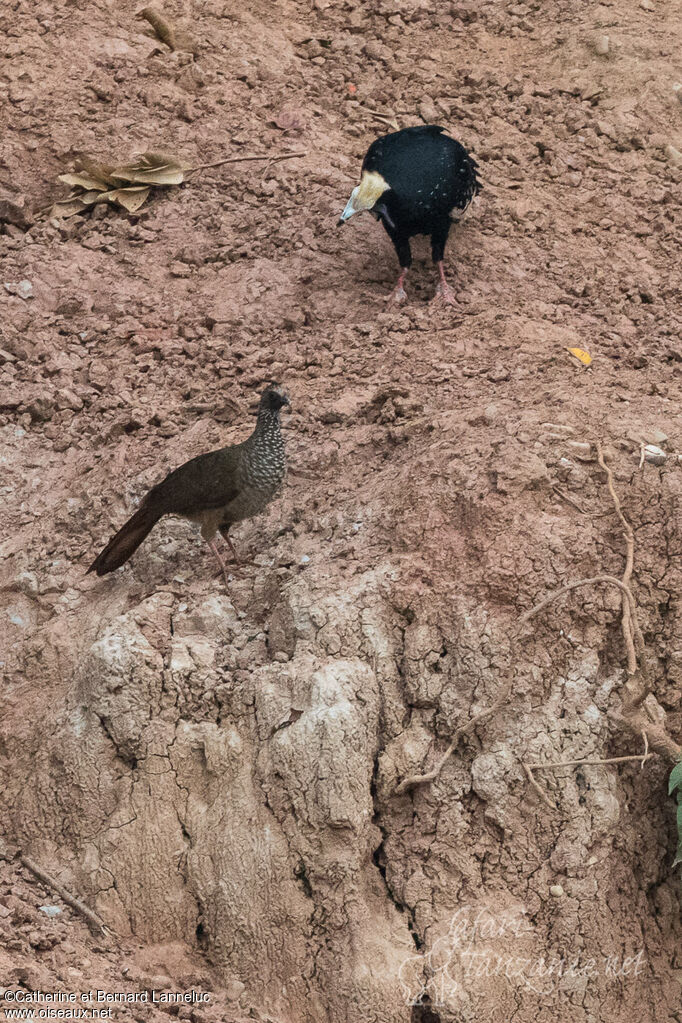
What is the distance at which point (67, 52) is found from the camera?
738cm

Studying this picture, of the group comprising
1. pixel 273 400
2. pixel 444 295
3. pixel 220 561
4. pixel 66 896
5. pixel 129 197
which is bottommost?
pixel 66 896

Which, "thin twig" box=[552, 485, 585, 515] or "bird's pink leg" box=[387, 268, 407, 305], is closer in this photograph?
"thin twig" box=[552, 485, 585, 515]

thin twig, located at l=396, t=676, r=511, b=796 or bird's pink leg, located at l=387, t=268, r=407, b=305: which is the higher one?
bird's pink leg, located at l=387, t=268, r=407, b=305

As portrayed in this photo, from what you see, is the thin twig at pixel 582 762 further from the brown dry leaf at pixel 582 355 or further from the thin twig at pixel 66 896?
the brown dry leaf at pixel 582 355

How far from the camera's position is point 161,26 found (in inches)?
298

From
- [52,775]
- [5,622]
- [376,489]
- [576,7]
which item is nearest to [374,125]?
[576,7]

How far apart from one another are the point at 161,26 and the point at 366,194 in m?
2.31

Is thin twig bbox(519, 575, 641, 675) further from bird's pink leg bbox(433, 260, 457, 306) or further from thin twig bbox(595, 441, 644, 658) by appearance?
bird's pink leg bbox(433, 260, 457, 306)

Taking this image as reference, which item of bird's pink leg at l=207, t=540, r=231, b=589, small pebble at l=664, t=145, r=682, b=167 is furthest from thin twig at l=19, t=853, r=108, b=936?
small pebble at l=664, t=145, r=682, b=167

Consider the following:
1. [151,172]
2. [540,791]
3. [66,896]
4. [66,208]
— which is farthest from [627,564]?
[66,208]

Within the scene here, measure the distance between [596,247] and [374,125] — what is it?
5.73 feet

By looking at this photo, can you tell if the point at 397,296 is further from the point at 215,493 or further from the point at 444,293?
the point at 215,493

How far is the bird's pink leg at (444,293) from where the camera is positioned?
6086 millimetres

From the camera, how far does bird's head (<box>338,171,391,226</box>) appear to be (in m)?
6.16
